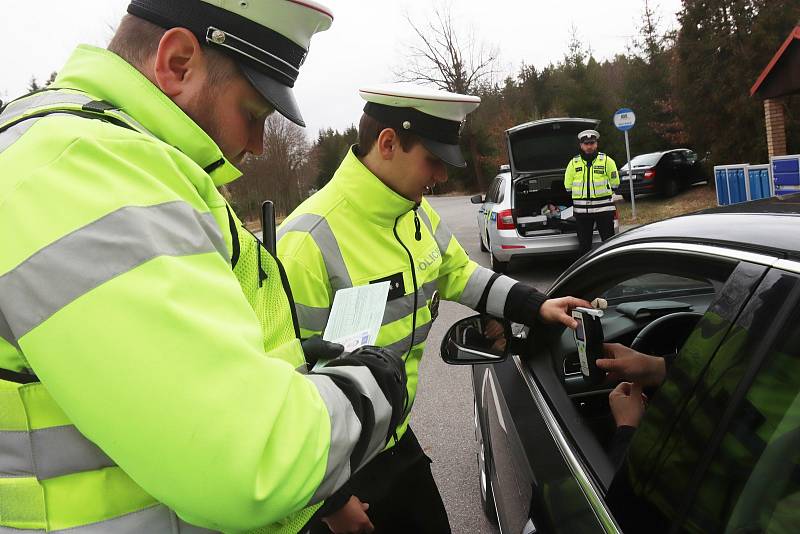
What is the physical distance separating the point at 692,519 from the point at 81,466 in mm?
957

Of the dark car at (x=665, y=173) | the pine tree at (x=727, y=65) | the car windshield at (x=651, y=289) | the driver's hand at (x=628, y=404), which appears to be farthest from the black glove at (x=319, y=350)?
the pine tree at (x=727, y=65)

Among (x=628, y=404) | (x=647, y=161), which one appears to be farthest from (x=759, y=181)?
(x=628, y=404)

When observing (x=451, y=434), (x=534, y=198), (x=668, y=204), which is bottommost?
(x=451, y=434)

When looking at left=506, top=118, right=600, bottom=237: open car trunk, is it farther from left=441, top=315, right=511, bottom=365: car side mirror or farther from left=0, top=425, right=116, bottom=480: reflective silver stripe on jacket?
A: left=0, top=425, right=116, bottom=480: reflective silver stripe on jacket

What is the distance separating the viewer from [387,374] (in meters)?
0.96

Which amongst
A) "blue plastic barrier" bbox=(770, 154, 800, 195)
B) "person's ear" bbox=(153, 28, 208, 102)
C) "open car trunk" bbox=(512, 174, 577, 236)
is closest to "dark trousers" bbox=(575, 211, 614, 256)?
"open car trunk" bbox=(512, 174, 577, 236)

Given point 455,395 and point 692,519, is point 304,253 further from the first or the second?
point 455,395

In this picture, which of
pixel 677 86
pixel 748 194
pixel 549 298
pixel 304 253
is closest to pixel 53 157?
pixel 304 253

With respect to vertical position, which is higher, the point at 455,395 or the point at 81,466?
the point at 81,466

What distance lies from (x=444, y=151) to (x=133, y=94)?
1204 mm

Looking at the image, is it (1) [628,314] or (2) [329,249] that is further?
(1) [628,314]

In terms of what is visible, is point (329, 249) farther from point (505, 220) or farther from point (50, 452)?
point (505, 220)

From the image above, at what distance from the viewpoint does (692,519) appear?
974mm

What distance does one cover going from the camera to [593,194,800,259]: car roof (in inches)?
39.0
